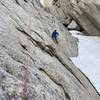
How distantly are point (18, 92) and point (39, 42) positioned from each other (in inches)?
160

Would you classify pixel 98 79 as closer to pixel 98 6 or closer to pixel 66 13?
pixel 98 6

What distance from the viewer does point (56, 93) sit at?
6727 mm

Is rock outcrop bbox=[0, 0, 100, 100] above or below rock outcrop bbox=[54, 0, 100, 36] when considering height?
above

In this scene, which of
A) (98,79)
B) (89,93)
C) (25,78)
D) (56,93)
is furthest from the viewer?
(98,79)

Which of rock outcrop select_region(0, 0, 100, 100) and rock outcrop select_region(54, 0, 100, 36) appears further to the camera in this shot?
rock outcrop select_region(54, 0, 100, 36)

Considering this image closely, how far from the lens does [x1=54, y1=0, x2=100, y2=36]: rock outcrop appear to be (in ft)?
89.8

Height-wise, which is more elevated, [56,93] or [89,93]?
[56,93]

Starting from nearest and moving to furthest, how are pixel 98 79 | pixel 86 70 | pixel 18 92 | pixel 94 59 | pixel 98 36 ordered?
pixel 18 92
pixel 98 79
pixel 86 70
pixel 94 59
pixel 98 36

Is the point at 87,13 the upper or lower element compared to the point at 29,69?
lower

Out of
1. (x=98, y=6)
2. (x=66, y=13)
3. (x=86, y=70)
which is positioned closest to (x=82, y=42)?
(x=98, y=6)

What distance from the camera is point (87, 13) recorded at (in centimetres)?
2825

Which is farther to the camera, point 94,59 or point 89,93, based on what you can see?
point 94,59

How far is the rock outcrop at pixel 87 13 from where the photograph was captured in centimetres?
2738

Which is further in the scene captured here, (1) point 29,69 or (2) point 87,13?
(2) point 87,13
